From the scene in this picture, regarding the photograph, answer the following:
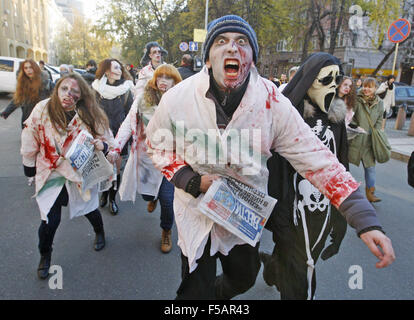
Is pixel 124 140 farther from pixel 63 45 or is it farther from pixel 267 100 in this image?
pixel 63 45

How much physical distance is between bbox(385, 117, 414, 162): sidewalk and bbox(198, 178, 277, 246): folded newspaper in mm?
6979

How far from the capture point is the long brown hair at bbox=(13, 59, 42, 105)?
4.77 m

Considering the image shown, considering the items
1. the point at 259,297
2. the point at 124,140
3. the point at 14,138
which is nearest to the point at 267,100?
the point at 259,297

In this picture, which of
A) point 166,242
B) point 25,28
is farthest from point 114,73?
point 25,28

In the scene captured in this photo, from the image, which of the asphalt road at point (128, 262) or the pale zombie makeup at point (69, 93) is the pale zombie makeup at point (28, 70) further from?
the pale zombie makeup at point (69, 93)

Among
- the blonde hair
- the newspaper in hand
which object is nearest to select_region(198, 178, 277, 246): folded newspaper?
the newspaper in hand

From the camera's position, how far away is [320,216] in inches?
94.3

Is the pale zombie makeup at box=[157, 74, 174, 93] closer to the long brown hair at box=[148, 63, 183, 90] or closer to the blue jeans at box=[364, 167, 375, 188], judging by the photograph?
the long brown hair at box=[148, 63, 183, 90]

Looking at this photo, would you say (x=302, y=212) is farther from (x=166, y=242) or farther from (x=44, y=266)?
(x=44, y=266)

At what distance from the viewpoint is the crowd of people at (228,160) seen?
171cm

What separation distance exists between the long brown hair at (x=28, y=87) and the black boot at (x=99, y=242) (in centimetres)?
267

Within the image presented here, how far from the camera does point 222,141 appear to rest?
1.69 metres

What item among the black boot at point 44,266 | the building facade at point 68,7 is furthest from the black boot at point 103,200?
the building facade at point 68,7

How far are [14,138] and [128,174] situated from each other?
20.8 feet
